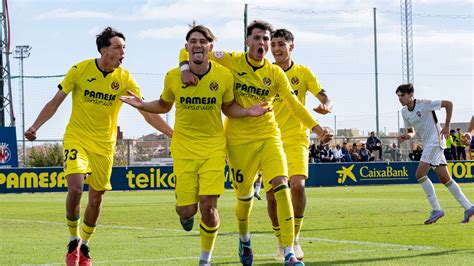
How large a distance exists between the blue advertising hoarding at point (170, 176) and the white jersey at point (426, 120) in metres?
17.9

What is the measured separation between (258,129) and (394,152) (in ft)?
115

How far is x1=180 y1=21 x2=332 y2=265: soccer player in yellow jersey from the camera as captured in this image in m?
9.38

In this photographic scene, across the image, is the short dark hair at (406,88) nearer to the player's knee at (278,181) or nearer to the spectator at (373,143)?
the player's knee at (278,181)

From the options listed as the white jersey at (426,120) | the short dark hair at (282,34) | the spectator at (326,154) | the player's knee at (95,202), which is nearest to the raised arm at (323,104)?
the short dark hair at (282,34)

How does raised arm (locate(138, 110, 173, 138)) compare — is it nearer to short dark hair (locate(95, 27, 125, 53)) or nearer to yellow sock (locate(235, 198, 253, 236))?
short dark hair (locate(95, 27, 125, 53))

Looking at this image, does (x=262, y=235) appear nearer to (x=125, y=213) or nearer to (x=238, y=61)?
(x=238, y=61)

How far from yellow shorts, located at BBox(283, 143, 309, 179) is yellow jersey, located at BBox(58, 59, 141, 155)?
2072mm

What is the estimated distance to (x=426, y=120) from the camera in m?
15.8

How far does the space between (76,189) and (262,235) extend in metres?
4.44

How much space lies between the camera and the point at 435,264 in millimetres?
9602

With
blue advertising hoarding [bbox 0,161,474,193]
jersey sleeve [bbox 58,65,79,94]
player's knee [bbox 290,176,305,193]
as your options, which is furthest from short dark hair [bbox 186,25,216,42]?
blue advertising hoarding [bbox 0,161,474,193]

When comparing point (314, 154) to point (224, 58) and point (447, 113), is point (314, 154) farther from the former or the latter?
point (224, 58)

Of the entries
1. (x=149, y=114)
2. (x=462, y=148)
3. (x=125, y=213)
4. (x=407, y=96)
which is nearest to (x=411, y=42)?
(x=462, y=148)

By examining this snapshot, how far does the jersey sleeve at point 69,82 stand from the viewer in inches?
399
